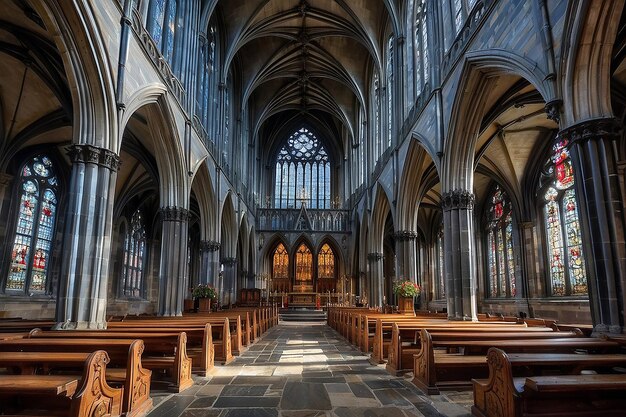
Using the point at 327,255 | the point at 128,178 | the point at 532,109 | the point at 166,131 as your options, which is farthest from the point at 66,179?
the point at 327,255

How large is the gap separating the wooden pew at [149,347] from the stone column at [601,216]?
20.5 feet

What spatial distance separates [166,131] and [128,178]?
7214 mm

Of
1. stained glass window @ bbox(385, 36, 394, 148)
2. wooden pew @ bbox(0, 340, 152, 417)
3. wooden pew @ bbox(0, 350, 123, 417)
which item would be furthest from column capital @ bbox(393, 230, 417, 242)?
wooden pew @ bbox(0, 350, 123, 417)

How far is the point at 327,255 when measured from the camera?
112ft

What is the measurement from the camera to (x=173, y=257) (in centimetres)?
1498

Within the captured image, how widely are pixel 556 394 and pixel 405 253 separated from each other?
14.8m

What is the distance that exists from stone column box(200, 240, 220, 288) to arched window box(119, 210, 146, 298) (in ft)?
18.6

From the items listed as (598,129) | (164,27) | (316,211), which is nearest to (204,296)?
(164,27)

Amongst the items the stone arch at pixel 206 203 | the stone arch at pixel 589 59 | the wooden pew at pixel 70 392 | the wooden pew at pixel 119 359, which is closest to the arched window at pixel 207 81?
the stone arch at pixel 206 203

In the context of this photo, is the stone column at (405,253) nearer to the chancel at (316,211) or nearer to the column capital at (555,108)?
the chancel at (316,211)

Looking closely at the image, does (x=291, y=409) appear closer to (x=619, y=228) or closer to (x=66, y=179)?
(x=619, y=228)

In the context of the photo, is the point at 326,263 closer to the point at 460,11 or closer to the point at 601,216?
the point at 460,11

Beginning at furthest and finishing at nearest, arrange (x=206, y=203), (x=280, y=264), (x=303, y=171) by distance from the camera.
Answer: (x=303, y=171)
(x=280, y=264)
(x=206, y=203)

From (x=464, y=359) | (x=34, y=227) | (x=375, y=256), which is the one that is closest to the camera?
(x=464, y=359)
